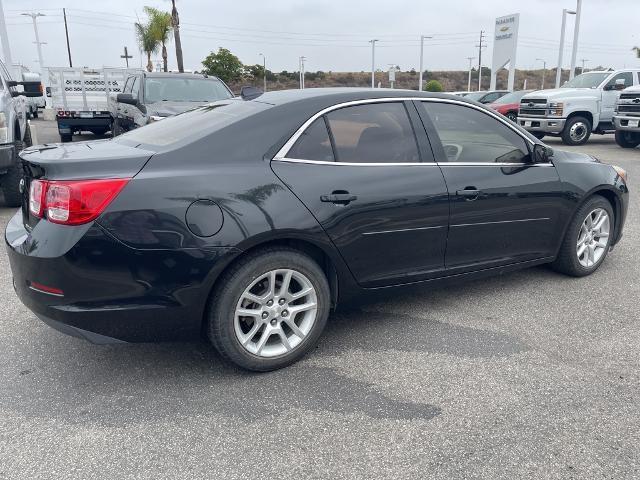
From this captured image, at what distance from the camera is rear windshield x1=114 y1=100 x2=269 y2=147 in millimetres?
3246

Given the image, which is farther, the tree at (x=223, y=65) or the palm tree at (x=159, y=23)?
the tree at (x=223, y=65)

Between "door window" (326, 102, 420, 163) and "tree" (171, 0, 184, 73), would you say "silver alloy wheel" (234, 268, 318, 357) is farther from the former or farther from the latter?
"tree" (171, 0, 184, 73)

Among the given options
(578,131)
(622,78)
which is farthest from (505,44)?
(578,131)

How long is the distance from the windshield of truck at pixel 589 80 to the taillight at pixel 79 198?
15880 mm

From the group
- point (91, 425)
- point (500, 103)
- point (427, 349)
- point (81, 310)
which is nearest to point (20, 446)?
point (91, 425)

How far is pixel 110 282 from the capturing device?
9.04 ft

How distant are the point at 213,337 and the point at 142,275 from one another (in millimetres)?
537

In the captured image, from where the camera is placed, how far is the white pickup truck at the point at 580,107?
14984 millimetres

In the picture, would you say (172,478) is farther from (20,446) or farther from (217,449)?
(20,446)

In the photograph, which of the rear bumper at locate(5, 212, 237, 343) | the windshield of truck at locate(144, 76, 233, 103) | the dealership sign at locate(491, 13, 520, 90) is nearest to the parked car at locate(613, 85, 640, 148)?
the windshield of truck at locate(144, 76, 233, 103)

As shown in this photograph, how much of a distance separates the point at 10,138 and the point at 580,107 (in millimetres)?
13912

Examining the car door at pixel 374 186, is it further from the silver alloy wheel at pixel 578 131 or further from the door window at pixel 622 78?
the door window at pixel 622 78

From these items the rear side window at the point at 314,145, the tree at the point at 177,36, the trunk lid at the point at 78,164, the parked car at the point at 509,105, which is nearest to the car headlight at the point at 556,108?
the parked car at the point at 509,105

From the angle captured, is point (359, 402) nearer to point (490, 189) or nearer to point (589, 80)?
point (490, 189)
